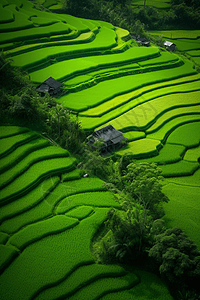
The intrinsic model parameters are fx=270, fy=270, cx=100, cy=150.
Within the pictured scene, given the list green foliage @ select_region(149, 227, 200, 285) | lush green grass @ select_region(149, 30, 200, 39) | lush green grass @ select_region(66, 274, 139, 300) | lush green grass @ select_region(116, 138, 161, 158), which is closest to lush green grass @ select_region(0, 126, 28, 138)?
lush green grass @ select_region(116, 138, 161, 158)

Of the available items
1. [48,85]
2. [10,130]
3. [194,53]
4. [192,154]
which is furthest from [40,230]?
[194,53]

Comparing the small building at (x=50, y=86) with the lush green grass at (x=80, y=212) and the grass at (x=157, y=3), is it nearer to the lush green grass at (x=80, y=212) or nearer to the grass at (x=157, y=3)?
the lush green grass at (x=80, y=212)

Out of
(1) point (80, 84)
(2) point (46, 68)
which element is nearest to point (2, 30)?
(2) point (46, 68)

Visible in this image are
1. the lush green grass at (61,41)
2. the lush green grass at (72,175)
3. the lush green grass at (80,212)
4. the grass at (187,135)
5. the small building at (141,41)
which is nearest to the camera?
the lush green grass at (80,212)

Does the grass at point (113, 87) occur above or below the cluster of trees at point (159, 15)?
below

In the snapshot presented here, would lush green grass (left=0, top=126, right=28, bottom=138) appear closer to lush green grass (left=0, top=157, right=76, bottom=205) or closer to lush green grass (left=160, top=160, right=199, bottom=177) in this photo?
lush green grass (left=0, top=157, right=76, bottom=205)

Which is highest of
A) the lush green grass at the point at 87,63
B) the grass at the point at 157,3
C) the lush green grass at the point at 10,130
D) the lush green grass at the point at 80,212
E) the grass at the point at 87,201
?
the grass at the point at 157,3

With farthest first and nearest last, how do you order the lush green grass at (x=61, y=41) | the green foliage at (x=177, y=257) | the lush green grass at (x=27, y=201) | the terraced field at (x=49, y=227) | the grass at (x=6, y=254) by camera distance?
the lush green grass at (x=61, y=41), the lush green grass at (x=27, y=201), the grass at (x=6, y=254), the terraced field at (x=49, y=227), the green foliage at (x=177, y=257)

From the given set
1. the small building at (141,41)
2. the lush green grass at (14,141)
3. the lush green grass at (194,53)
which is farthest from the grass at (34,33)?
the lush green grass at (194,53)
